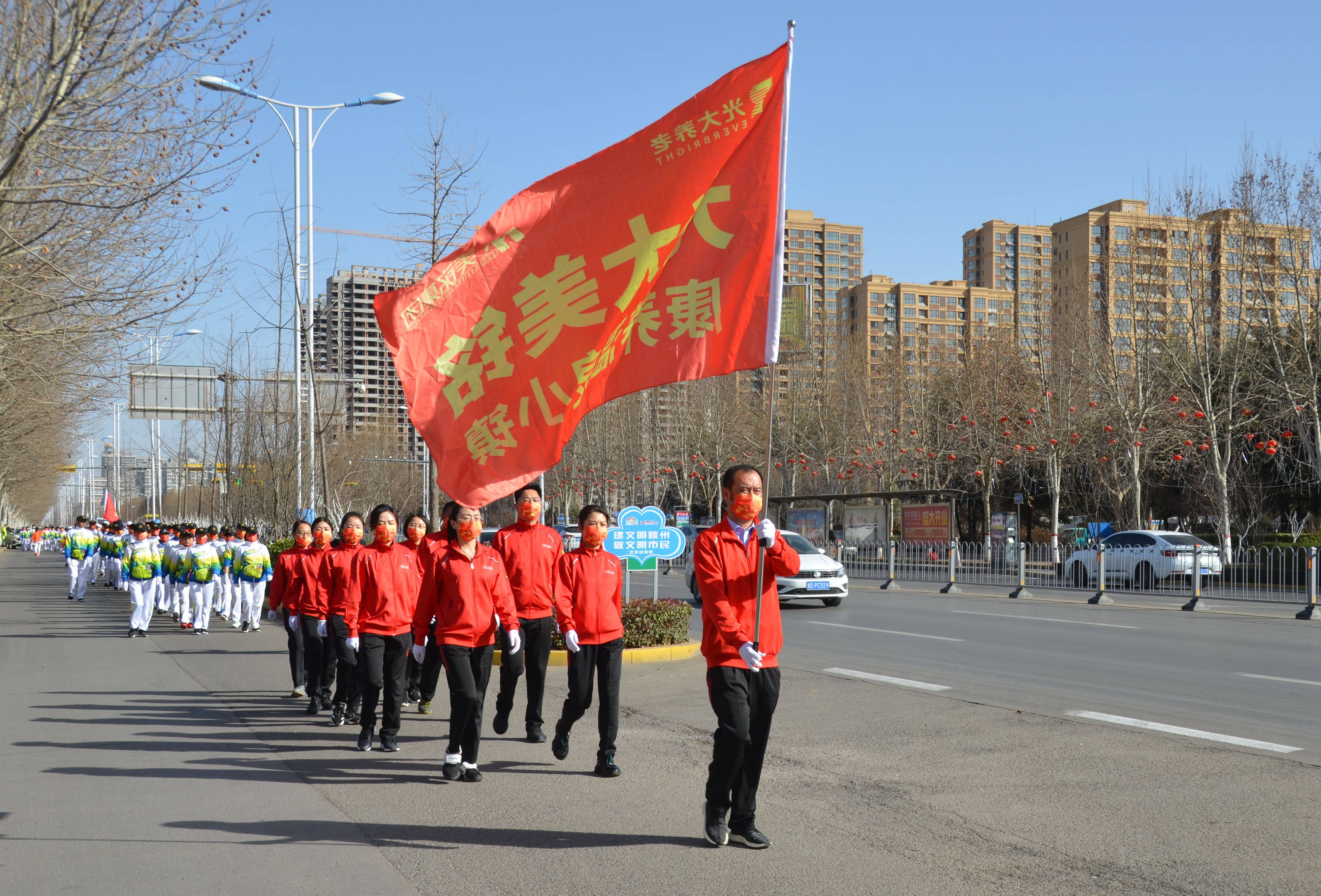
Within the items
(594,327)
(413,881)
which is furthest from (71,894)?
(594,327)

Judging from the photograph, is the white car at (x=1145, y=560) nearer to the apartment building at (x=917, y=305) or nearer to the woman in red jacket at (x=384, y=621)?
the woman in red jacket at (x=384, y=621)

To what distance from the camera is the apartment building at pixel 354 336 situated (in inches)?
957

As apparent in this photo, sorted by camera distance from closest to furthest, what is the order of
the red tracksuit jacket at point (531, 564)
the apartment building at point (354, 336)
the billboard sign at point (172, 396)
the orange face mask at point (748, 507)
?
the orange face mask at point (748, 507) < the red tracksuit jacket at point (531, 564) < the apartment building at point (354, 336) < the billboard sign at point (172, 396)

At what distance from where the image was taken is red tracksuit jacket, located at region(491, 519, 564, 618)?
859 centimetres

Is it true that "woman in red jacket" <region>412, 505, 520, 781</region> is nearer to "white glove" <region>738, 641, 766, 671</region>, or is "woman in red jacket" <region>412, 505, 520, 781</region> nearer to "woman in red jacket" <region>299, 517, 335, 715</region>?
"white glove" <region>738, 641, 766, 671</region>

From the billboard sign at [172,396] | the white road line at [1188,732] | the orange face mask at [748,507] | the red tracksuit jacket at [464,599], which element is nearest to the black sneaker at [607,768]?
the red tracksuit jacket at [464,599]

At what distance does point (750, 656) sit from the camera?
557 cm

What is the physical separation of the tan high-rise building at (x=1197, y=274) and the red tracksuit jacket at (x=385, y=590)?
98.2 feet

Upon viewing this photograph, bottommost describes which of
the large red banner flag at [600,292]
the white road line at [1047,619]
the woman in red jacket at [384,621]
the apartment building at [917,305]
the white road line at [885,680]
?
the white road line at [1047,619]

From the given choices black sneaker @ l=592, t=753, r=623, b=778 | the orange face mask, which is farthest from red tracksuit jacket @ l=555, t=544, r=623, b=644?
the orange face mask

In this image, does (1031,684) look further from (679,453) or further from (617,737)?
(679,453)

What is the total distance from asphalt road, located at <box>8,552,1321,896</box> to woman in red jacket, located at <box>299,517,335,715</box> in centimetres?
29

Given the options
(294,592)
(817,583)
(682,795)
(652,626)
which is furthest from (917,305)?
(682,795)

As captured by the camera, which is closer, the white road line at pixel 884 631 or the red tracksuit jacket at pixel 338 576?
the red tracksuit jacket at pixel 338 576
